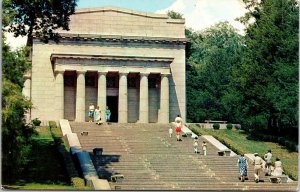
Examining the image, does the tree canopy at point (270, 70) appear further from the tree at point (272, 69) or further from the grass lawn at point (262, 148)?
the grass lawn at point (262, 148)

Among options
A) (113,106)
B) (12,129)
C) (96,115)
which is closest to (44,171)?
(12,129)

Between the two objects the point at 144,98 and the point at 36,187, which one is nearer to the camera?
the point at 36,187

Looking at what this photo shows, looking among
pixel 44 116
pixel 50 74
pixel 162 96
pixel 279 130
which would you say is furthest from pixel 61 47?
pixel 279 130

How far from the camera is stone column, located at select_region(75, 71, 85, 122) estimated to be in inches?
1810

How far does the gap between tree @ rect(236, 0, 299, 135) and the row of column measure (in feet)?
26.0

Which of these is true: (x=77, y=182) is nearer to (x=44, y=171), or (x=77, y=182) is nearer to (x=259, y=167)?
(x=44, y=171)

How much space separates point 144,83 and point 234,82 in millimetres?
7365

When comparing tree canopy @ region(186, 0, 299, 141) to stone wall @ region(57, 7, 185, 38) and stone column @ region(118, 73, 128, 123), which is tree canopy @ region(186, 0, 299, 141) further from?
stone column @ region(118, 73, 128, 123)

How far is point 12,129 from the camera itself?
21.3 metres

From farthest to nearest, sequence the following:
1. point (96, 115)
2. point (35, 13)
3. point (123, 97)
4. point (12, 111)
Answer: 1. point (123, 97)
2. point (96, 115)
3. point (35, 13)
4. point (12, 111)

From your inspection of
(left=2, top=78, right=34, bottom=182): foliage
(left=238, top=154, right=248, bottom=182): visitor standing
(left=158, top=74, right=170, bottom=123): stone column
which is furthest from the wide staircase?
(left=158, top=74, right=170, bottom=123): stone column

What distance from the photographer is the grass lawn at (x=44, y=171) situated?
22.6 metres

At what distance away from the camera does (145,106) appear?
4709 cm

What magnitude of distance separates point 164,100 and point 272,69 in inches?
459
